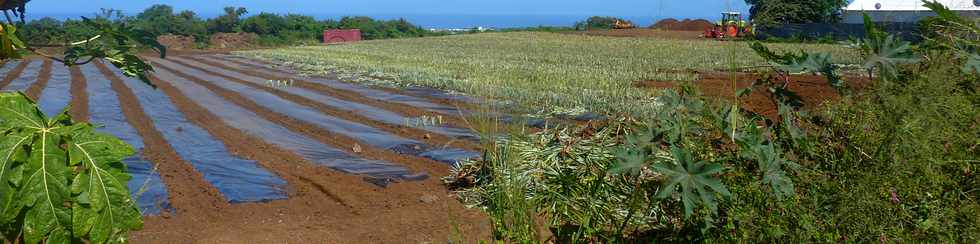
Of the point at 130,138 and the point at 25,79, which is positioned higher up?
the point at 25,79

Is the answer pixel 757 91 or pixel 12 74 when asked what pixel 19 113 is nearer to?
pixel 757 91

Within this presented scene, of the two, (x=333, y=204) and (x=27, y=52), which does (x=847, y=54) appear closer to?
(x=333, y=204)

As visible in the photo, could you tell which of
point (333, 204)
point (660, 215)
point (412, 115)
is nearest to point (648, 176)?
point (660, 215)

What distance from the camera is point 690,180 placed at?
3.05 metres

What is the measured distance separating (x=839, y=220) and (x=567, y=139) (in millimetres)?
1957

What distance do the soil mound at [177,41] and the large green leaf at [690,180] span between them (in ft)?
125

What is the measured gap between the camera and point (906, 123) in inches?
145

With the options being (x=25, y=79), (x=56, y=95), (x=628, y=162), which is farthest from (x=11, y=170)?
(x=25, y=79)

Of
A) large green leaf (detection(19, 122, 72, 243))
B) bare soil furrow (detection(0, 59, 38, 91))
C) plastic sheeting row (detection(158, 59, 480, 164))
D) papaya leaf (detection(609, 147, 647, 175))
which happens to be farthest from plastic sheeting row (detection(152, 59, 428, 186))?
bare soil furrow (detection(0, 59, 38, 91))

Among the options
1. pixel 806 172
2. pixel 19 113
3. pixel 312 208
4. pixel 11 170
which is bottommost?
pixel 312 208

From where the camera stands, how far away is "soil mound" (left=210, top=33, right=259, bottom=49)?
129 ft

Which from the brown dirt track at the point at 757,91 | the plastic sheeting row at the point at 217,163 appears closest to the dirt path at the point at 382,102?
the plastic sheeting row at the point at 217,163

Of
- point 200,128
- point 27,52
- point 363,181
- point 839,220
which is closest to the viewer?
point 27,52

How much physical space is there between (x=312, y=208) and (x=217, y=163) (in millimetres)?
2071
